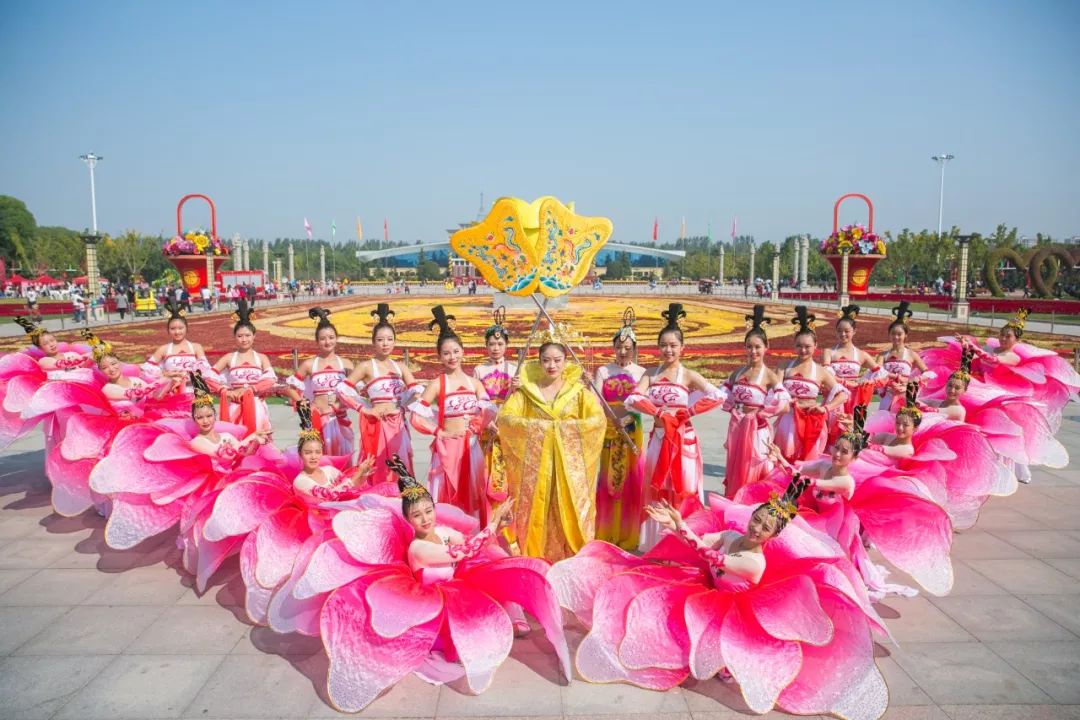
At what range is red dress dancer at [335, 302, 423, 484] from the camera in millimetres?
6309

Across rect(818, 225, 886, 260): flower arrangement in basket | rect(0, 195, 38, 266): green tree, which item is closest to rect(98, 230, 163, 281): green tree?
rect(0, 195, 38, 266): green tree

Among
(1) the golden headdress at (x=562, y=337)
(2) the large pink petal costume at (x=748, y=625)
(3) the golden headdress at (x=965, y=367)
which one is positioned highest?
(1) the golden headdress at (x=562, y=337)

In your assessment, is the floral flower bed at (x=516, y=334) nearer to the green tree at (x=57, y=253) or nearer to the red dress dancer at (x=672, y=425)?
the red dress dancer at (x=672, y=425)

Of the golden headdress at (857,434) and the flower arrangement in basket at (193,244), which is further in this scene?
the flower arrangement in basket at (193,244)

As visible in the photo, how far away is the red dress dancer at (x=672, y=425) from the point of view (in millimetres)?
5645

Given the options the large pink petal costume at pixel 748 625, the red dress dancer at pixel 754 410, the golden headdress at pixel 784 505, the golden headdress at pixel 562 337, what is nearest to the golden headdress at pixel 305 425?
the golden headdress at pixel 562 337

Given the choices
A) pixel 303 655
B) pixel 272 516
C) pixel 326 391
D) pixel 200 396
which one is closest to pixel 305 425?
pixel 272 516

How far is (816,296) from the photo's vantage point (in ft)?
134

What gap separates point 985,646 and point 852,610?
134cm

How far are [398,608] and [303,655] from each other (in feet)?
3.00

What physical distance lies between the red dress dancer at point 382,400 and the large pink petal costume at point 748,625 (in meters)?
2.50

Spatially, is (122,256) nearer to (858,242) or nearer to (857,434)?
(858,242)

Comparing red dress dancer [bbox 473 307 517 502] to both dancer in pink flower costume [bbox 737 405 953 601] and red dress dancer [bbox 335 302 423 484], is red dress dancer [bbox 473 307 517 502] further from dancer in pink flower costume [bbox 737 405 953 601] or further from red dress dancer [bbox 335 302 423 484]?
dancer in pink flower costume [bbox 737 405 953 601]

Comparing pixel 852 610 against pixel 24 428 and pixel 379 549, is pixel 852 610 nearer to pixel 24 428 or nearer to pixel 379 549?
pixel 379 549
